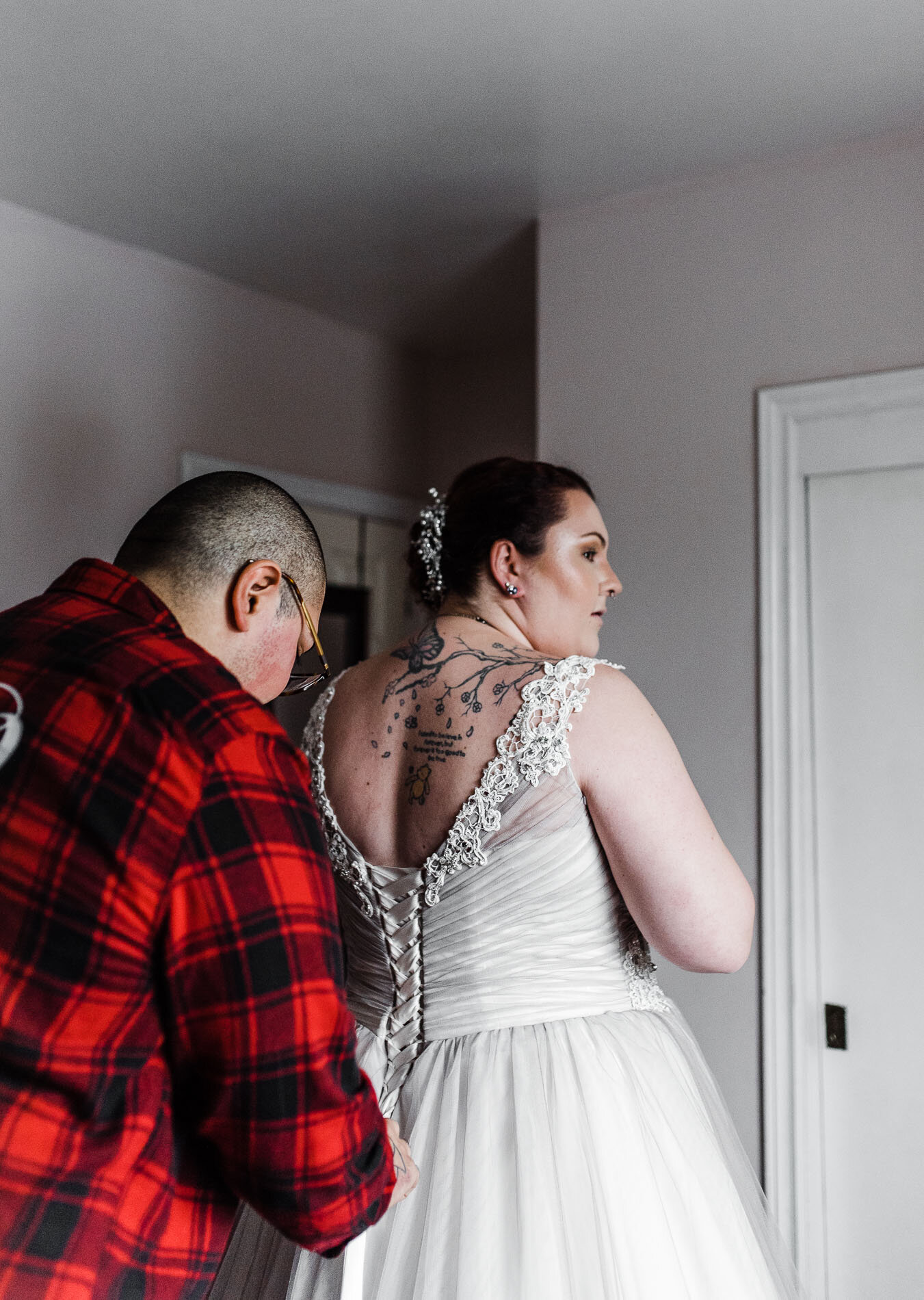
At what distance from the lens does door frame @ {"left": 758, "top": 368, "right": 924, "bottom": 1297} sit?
205 cm

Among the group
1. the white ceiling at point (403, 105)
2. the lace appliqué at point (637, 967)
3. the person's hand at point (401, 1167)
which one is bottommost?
the person's hand at point (401, 1167)

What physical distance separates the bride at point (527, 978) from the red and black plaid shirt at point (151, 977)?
1.33 feet

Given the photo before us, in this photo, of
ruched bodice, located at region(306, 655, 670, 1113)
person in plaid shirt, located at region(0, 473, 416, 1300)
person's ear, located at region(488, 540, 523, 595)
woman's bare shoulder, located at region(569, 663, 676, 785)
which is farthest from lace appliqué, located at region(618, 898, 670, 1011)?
person in plaid shirt, located at region(0, 473, 416, 1300)

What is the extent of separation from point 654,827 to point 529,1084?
33 cm

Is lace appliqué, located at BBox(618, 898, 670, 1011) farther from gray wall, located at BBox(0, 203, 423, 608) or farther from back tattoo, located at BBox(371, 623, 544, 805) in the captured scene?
gray wall, located at BBox(0, 203, 423, 608)

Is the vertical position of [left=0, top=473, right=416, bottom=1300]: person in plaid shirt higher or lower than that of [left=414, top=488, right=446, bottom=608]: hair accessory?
lower

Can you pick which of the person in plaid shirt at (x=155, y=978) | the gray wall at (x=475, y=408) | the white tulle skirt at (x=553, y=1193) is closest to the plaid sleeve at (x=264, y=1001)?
the person in plaid shirt at (x=155, y=978)

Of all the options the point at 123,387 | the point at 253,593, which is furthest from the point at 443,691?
the point at 123,387

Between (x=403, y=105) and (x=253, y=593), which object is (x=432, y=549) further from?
(x=403, y=105)

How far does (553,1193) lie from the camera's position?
125cm

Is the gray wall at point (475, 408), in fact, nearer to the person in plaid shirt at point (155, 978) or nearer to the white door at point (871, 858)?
the white door at point (871, 858)

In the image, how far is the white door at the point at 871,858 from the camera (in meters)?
2.01

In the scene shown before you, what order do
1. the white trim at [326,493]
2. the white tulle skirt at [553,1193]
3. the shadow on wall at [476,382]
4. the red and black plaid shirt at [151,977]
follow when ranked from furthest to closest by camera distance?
1. the shadow on wall at [476,382]
2. the white trim at [326,493]
3. the white tulle skirt at [553,1193]
4. the red and black plaid shirt at [151,977]

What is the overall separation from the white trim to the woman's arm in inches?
63.1
